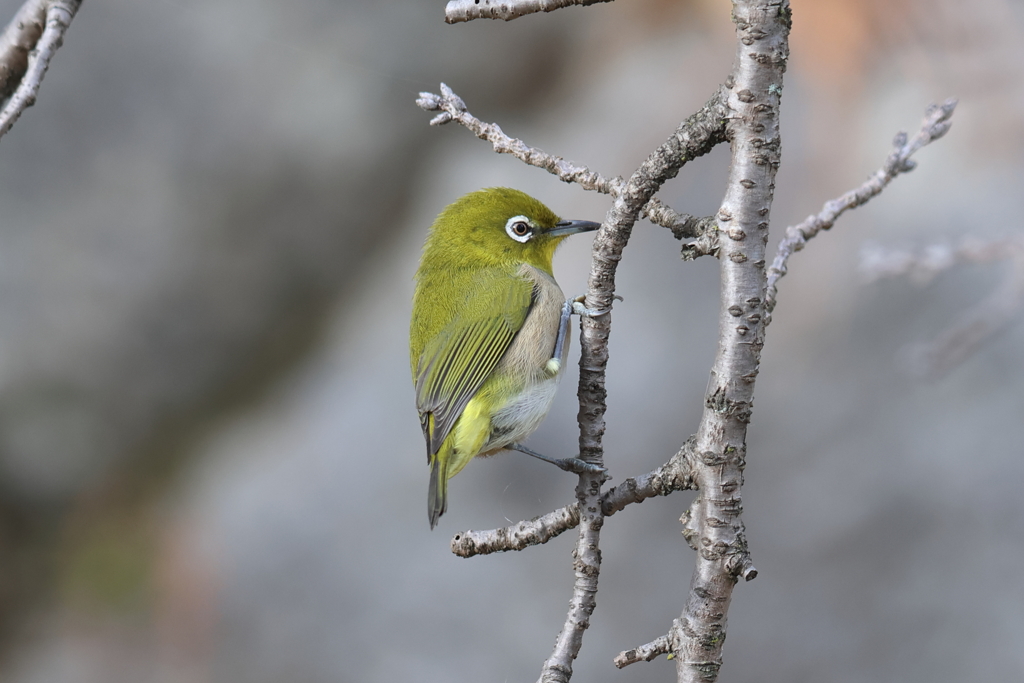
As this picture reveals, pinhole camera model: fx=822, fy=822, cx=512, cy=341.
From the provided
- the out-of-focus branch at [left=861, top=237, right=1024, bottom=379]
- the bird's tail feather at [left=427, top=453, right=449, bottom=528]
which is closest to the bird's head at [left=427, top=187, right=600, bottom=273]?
the bird's tail feather at [left=427, top=453, right=449, bottom=528]

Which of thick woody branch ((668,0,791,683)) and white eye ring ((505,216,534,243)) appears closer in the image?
thick woody branch ((668,0,791,683))

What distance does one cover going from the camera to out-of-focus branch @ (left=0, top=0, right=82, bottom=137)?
207 centimetres

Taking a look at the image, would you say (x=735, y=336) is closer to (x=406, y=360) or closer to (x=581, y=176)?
(x=581, y=176)

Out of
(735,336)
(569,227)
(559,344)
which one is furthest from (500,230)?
Result: (735,336)

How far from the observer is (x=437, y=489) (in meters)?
2.76

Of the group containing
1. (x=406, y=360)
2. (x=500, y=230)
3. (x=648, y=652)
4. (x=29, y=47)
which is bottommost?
(x=648, y=652)

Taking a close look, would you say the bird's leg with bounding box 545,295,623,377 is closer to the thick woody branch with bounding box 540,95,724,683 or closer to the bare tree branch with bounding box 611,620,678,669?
the thick woody branch with bounding box 540,95,724,683

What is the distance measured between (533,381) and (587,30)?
424 centimetres

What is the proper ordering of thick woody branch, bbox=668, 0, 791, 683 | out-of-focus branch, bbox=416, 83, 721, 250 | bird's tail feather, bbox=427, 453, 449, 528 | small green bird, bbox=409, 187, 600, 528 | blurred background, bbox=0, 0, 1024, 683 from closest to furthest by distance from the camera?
thick woody branch, bbox=668, 0, 791, 683 → out-of-focus branch, bbox=416, 83, 721, 250 → bird's tail feather, bbox=427, 453, 449, 528 → small green bird, bbox=409, 187, 600, 528 → blurred background, bbox=0, 0, 1024, 683

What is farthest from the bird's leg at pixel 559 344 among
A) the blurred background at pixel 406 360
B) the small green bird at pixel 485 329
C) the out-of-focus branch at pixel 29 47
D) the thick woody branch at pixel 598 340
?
the blurred background at pixel 406 360

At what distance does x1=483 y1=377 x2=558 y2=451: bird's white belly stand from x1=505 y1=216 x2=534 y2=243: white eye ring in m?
0.72

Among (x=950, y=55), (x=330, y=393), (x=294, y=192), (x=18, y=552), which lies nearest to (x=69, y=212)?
(x=294, y=192)

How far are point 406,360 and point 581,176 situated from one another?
4250 millimetres

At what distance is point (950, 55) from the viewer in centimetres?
473
